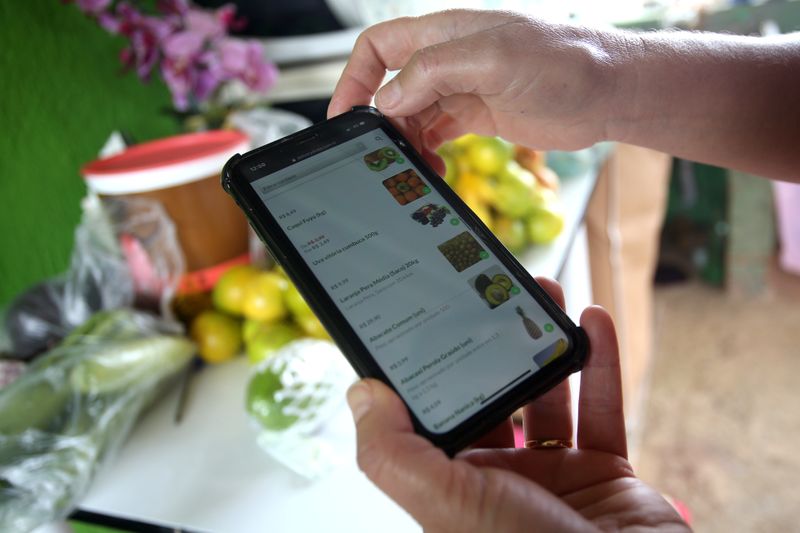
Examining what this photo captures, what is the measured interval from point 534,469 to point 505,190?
48 cm

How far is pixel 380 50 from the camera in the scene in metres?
0.57

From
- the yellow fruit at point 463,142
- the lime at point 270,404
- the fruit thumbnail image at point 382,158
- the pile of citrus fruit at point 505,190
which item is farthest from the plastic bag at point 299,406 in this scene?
the yellow fruit at point 463,142

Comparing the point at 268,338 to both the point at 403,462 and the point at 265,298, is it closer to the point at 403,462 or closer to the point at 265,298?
the point at 265,298

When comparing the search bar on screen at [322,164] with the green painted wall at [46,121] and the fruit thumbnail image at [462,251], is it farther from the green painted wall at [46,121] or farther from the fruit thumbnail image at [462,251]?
the green painted wall at [46,121]

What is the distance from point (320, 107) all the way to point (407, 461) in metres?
0.97

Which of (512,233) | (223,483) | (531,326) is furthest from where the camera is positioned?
(512,233)

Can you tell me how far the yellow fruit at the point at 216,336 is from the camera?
73 centimetres

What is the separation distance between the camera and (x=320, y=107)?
1.17 m

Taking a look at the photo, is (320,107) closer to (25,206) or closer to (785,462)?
(25,206)

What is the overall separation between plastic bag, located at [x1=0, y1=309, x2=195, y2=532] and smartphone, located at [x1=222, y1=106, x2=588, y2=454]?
0.28 m

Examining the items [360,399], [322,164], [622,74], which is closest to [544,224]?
[622,74]

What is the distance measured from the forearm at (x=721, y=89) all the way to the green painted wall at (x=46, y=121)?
808mm

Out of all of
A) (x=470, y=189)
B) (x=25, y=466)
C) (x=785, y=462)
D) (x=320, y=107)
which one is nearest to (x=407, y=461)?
(x=25, y=466)

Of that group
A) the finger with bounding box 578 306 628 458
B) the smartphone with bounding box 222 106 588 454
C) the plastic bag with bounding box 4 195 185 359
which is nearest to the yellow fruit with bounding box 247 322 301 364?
the plastic bag with bounding box 4 195 185 359
